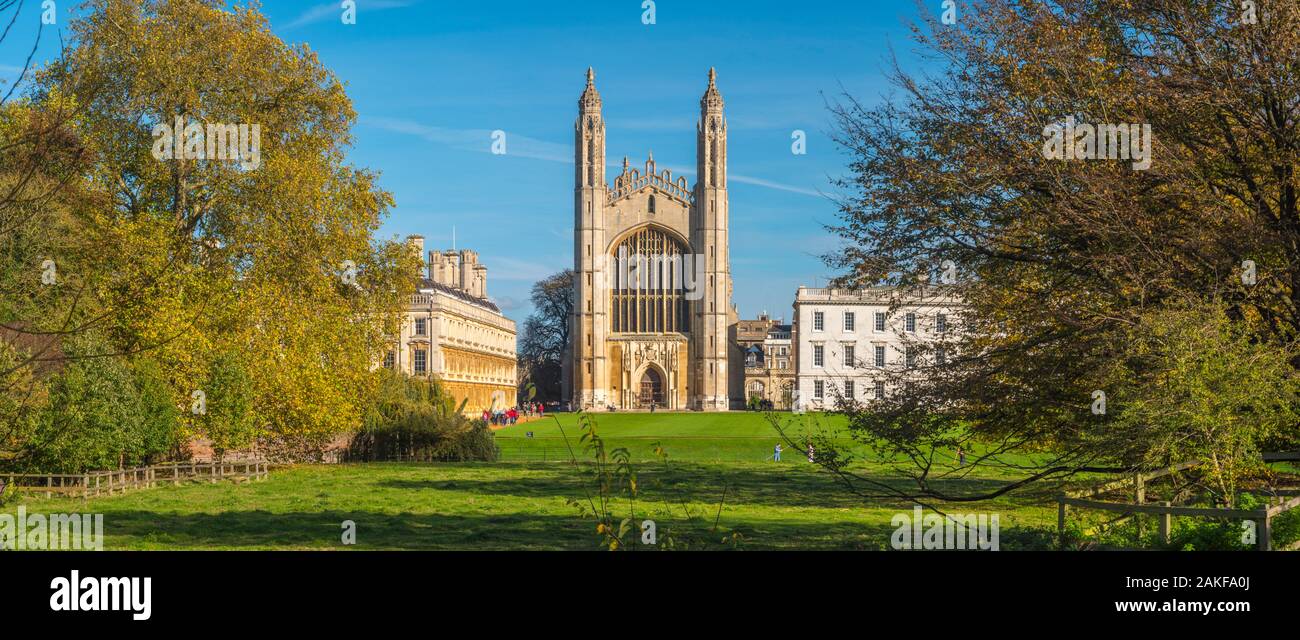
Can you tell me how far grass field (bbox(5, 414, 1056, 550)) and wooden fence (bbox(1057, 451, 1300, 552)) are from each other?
109cm

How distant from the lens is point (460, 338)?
72000 mm

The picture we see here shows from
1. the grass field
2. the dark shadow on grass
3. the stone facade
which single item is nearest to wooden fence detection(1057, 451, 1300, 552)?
the grass field

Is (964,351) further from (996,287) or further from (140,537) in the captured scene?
(140,537)

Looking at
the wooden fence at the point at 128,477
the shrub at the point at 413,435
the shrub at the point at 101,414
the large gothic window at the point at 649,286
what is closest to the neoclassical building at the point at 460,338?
the large gothic window at the point at 649,286

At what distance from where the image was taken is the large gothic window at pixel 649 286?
8550 cm

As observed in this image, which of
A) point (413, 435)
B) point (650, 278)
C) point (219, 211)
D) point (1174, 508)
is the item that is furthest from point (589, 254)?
point (1174, 508)

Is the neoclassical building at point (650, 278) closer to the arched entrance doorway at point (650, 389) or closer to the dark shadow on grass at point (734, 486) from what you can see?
the arched entrance doorway at point (650, 389)

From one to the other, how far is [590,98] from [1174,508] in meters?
79.3

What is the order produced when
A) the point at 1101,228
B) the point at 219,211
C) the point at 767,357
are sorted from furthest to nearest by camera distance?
the point at 767,357 → the point at 219,211 → the point at 1101,228

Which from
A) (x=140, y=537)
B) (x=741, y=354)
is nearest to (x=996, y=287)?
(x=140, y=537)

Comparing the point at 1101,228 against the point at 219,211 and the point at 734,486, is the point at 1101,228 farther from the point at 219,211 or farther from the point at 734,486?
the point at 219,211

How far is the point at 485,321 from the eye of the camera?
80125 millimetres

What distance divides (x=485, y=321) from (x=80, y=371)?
189 feet

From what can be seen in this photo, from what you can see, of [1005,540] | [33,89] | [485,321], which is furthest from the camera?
[485,321]
